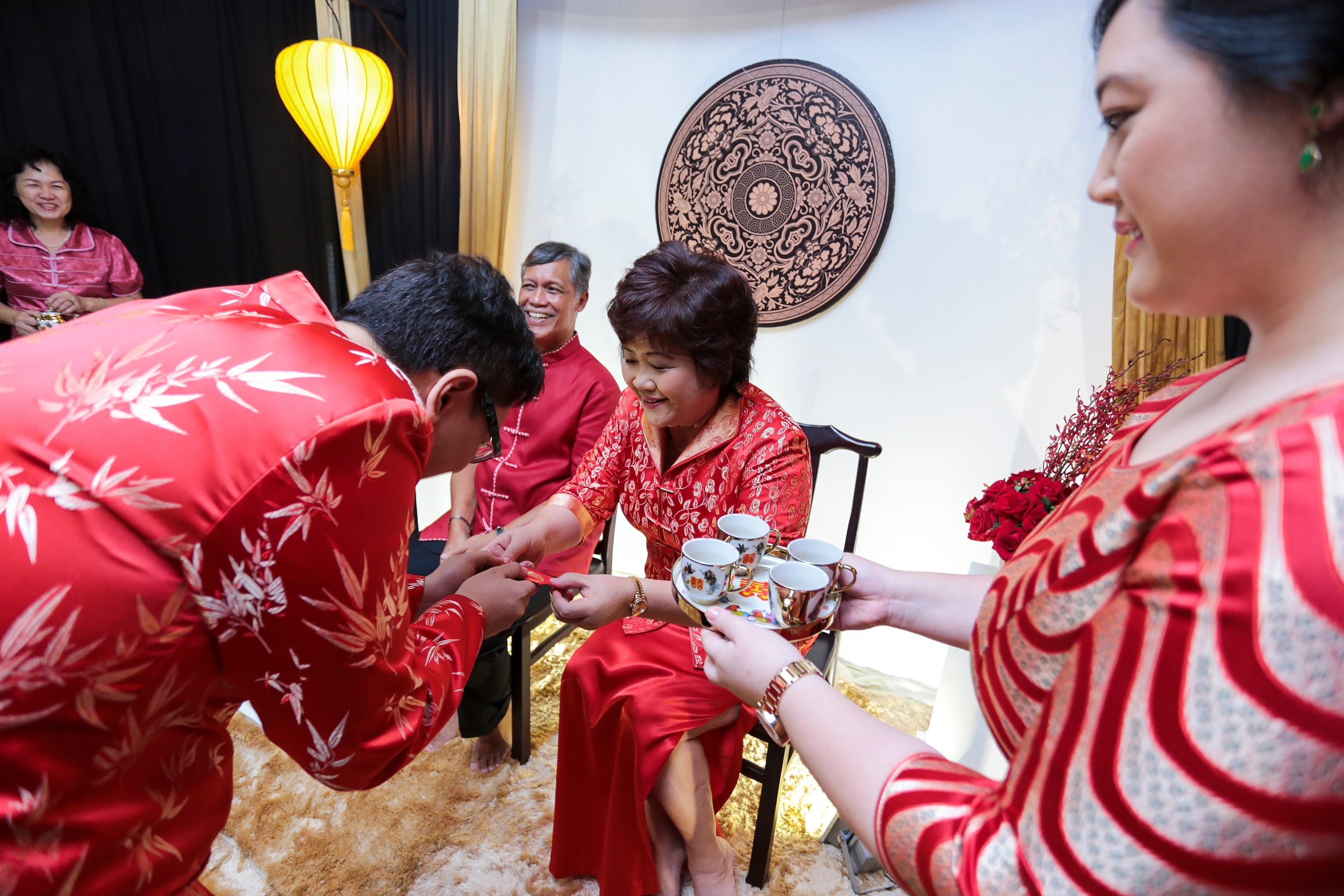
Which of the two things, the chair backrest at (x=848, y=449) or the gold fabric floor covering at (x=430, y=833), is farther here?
the chair backrest at (x=848, y=449)

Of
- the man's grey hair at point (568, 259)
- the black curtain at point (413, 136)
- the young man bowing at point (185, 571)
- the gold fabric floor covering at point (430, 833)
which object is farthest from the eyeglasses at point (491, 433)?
the black curtain at point (413, 136)

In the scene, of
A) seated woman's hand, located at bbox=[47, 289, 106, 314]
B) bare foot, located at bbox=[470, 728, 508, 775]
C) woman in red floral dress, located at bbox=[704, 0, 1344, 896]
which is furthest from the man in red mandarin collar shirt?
seated woman's hand, located at bbox=[47, 289, 106, 314]

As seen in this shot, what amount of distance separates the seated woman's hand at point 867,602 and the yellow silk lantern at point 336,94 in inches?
117

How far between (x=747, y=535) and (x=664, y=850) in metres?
0.91

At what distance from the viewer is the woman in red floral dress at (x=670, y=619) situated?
1409 mm

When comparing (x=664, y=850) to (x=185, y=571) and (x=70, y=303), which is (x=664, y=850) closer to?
(x=185, y=571)

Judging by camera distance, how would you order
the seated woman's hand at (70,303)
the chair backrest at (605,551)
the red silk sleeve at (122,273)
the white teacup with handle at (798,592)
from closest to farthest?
the white teacup with handle at (798,592) < the chair backrest at (605,551) < the seated woman's hand at (70,303) < the red silk sleeve at (122,273)

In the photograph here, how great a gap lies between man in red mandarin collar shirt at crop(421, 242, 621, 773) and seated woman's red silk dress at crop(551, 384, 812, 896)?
639 millimetres

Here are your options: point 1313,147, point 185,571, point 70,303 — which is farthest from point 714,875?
point 70,303

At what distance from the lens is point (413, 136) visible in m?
3.29

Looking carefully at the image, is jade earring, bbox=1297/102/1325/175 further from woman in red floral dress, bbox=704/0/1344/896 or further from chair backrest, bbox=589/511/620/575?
chair backrest, bbox=589/511/620/575

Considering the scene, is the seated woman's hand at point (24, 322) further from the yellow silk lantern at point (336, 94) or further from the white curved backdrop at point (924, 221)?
the white curved backdrop at point (924, 221)

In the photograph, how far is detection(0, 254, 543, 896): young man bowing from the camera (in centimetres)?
62

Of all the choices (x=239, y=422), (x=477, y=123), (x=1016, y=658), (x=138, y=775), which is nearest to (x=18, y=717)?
(x=138, y=775)
